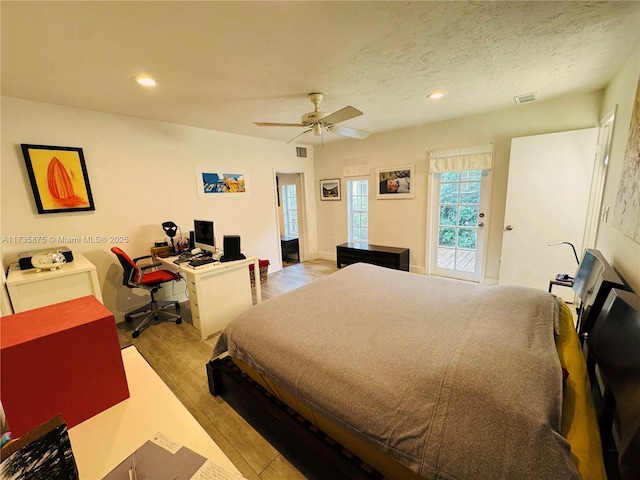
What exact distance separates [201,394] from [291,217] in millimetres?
4515

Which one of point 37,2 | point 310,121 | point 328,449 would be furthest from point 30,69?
point 328,449

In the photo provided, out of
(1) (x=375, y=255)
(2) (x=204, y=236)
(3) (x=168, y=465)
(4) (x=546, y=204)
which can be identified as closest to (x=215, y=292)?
(2) (x=204, y=236)

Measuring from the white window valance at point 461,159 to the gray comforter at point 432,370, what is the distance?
2.19 metres

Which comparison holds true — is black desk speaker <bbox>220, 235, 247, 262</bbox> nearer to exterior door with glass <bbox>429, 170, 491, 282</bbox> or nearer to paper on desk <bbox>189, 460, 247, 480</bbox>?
paper on desk <bbox>189, 460, 247, 480</bbox>

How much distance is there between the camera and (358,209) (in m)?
5.03

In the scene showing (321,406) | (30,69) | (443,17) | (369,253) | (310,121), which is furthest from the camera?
(369,253)

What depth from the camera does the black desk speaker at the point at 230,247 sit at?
2834 millimetres

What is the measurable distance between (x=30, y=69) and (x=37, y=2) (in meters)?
0.97

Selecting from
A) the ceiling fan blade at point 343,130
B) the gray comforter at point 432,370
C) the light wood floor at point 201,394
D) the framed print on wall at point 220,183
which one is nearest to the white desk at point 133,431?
the gray comforter at point 432,370

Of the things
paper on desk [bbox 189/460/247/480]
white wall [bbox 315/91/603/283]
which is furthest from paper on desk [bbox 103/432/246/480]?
white wall [bbox 315/91/603/283]

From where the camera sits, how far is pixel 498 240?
3.51 metres

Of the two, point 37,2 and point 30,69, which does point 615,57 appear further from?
point 30,69

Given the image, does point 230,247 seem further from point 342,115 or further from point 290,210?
point 290,210

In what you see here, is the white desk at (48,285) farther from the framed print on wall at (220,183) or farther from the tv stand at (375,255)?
the tv stand at (375,255)
